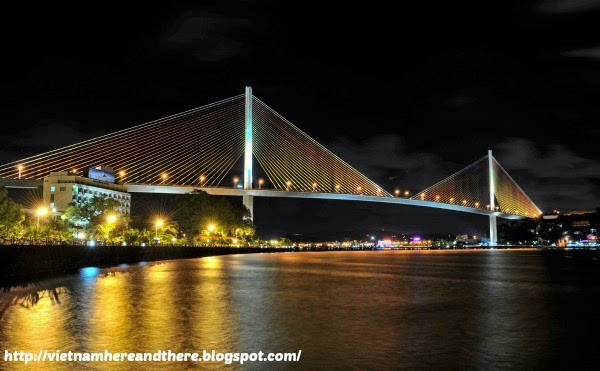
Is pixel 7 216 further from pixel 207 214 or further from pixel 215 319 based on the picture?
pixel 215 319

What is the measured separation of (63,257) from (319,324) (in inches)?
1026

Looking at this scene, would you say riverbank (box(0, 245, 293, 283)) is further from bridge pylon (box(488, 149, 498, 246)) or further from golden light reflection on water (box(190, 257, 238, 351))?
bridge pylon (box(488, 149, 498, 246))

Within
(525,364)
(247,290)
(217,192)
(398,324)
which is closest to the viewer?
(525,364)

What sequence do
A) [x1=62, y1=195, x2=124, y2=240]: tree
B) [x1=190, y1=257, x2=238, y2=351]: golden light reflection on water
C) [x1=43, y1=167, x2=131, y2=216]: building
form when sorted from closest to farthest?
1. [x1=190, y1=257, x2=238, y2=351]: golden light reflection on water
2. [x1=62, y1=195, x2=124, y2=240]: tree
3. [x1=43, y1=167, x2=131, y2=216]: building

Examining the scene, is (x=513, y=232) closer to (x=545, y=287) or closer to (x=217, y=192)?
(x=217, y=192)

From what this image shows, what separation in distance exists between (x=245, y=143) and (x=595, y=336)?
2563 inches

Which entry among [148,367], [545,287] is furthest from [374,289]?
[148,367]

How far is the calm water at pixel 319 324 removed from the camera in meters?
11.3

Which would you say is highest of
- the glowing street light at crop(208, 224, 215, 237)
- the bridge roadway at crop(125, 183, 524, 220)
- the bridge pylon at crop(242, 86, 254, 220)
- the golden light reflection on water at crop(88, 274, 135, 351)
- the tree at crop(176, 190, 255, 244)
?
the bridge pylon at crop(242, 86, 254, 220)

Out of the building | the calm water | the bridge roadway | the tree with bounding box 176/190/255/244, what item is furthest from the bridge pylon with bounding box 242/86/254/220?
the calm water

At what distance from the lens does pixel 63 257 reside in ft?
118

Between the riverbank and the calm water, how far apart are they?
164 inches

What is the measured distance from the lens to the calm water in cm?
1133

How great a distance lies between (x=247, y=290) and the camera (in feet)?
80.9
